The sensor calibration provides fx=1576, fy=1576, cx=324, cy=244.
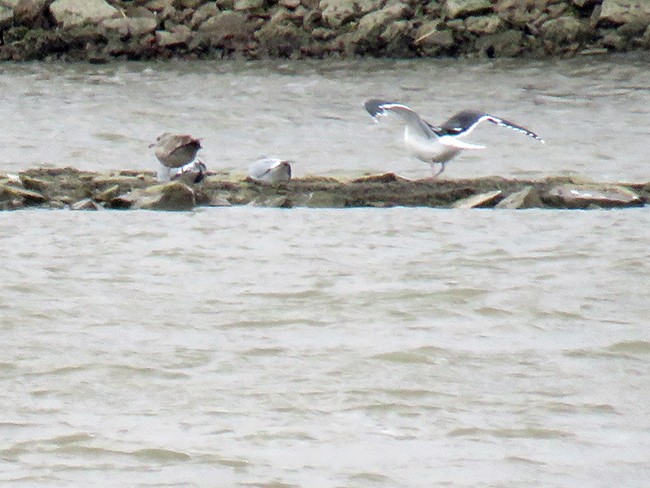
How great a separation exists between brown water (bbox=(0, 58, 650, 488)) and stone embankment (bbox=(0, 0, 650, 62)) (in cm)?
1254

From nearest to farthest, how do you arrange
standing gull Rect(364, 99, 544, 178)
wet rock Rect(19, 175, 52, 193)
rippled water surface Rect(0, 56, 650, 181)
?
wet rock Rect(19, 175, 52, 193)
standing gull Rect(364, 99, 544, 178)
rippled water surface Rect(0, 56, 650, 181)

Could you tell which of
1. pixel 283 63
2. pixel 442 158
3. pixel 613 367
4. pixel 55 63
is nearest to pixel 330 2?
pixel 283 63

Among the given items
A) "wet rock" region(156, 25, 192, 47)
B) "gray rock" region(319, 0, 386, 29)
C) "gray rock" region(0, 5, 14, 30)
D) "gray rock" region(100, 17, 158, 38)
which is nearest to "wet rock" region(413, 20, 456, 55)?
"gray rock" region(319, 0, 386, 29)

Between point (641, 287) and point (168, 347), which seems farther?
point (641, 287)

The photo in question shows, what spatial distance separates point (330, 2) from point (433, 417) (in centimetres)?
1792

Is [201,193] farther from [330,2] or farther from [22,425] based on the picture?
[330,2]

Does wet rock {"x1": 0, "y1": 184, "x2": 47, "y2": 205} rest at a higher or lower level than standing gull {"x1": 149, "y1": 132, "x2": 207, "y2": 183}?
lower

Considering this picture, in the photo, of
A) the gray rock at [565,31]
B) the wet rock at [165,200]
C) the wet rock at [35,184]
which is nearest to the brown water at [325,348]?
the wet rock at [165,200]

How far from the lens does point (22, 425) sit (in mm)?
5918

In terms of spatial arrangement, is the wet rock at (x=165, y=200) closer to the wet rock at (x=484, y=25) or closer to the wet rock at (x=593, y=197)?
the wet rock at (x=593, y=197)

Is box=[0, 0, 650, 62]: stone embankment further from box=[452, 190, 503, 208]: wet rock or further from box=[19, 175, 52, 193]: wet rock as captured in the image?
box=[452, 190, 503, 208]: wet rock

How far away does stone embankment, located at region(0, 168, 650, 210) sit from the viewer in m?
10.8

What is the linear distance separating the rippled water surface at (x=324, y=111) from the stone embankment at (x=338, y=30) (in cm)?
54

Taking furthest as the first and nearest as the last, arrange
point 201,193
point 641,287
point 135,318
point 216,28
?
point 216,28, point 201,193, point 641,287, point 135,318
